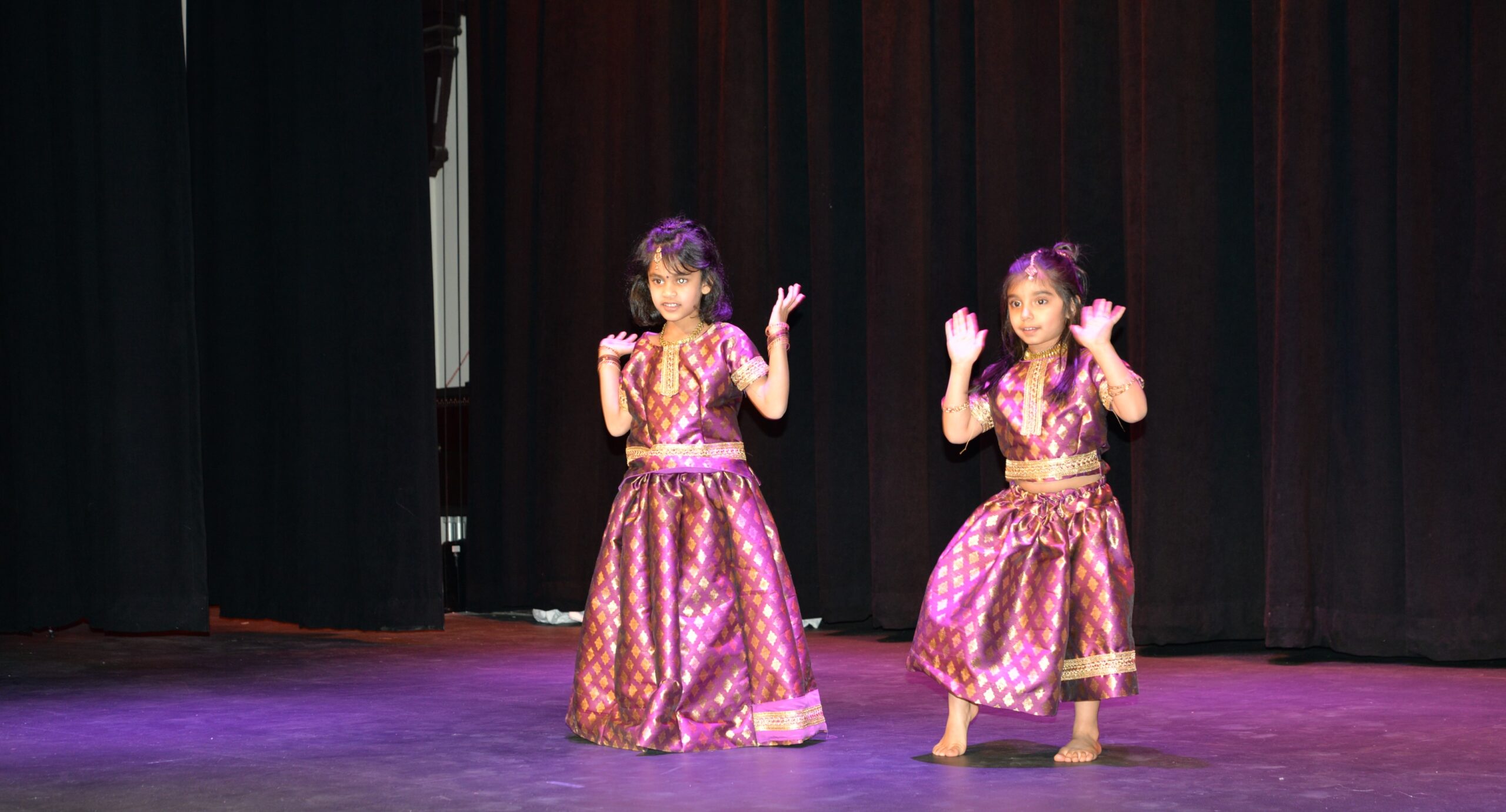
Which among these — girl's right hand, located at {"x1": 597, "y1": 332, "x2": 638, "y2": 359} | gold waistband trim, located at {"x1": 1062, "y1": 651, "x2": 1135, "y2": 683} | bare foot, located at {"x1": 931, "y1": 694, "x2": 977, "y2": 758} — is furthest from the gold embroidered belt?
girl's right hand, located at {"x1": 597, "y1": 332, "x2": 638, "y2": 359}

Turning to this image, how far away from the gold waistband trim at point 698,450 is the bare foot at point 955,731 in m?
0.69

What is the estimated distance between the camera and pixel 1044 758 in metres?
2.82

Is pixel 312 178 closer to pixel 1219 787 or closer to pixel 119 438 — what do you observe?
pixel 119 438

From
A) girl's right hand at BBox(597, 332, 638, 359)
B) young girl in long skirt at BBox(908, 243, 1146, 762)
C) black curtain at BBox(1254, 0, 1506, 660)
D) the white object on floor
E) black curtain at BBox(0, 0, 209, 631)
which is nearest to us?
young girl in long skirt at BBox(908, 243, 1146, 762)

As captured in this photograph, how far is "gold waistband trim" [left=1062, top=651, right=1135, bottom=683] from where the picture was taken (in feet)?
9.29

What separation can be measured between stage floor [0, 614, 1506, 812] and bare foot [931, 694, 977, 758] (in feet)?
0.15

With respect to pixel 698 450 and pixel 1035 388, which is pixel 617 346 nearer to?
pixel 698 450

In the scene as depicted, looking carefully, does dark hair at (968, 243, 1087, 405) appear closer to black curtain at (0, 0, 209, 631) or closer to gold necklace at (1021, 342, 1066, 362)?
gold necklace at (1021, 342, 1066, 362)

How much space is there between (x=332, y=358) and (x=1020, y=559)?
10.9 ft

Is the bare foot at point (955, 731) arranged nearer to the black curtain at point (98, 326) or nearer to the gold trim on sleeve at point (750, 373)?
the gold trim on sleeve at point (750, 373)

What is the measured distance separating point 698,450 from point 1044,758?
92 cm

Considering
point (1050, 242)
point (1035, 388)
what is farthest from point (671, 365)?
point (1050, 242)

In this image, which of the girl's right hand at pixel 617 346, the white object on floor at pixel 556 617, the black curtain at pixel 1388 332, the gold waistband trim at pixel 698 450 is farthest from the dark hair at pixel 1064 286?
the white object on floor at pixel 556 617

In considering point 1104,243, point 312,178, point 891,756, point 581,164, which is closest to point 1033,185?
point 1104,243
